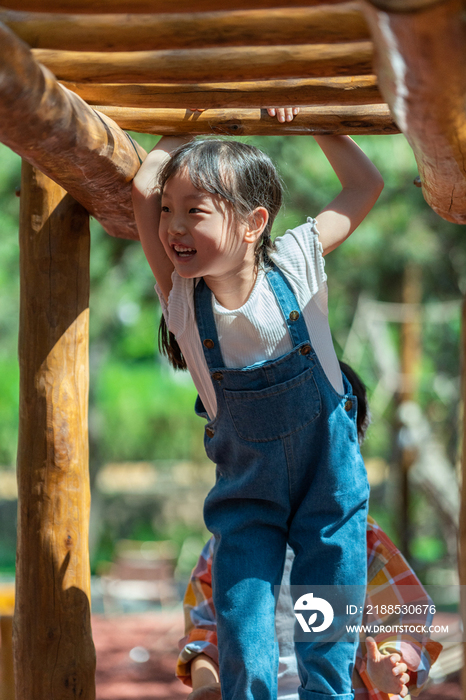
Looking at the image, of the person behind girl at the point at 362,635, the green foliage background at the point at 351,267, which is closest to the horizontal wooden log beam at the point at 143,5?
the person behind girl at the point at 362,635

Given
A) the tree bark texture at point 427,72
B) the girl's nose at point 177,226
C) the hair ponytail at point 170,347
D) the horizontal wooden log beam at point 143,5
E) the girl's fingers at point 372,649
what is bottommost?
the girl's fingers at point 372,649

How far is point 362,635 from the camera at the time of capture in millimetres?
2111

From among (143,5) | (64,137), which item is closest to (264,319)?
(64,137)

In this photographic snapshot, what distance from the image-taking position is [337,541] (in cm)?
163

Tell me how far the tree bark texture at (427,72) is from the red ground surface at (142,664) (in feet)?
16.1

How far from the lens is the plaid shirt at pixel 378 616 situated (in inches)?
75.1

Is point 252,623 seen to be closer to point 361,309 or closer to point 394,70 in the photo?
point 394,70

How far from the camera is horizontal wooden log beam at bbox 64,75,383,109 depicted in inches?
60.1

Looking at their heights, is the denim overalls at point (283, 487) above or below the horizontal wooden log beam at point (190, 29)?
below

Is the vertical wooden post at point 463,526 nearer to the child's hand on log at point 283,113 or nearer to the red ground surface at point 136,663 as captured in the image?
the child's hand on log at point 283,113

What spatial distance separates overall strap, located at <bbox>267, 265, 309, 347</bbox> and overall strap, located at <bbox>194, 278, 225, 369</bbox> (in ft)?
0.51

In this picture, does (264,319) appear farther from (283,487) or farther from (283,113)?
(283,113)

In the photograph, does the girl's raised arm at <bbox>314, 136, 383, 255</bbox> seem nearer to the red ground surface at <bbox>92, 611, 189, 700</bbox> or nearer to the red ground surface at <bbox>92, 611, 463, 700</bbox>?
the red ground surface at <bbox>92, 611, 463, 700</bbox>
